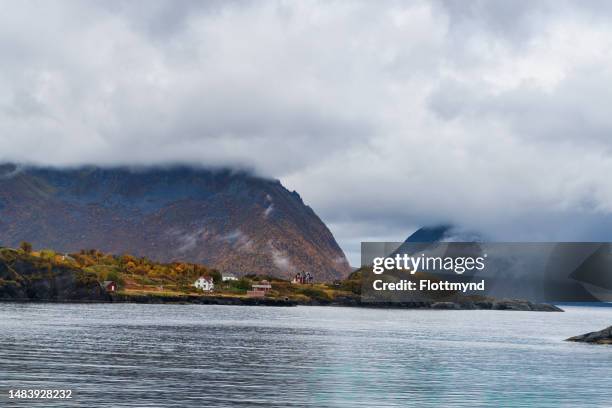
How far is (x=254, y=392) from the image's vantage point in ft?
226

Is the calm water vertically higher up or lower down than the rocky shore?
lower down

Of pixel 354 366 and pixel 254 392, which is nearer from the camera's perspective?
pixel 254 392

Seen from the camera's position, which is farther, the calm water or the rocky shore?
the rocky shore

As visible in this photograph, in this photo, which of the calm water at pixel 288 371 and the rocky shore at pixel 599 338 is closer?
the calm water at pixel 288 371

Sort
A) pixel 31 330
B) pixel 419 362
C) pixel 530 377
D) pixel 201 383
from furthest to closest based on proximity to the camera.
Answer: pixel 31 330, pixel 419 362, pixel 530 377, pixel 201 383

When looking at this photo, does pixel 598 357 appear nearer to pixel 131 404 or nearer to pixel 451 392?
pixel 451 392

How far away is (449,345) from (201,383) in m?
79.2

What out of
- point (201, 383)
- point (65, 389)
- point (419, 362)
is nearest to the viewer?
point (65, 389)

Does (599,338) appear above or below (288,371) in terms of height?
above

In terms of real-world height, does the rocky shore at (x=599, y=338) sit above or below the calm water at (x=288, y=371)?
above

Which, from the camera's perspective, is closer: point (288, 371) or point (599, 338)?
point (288, 371)

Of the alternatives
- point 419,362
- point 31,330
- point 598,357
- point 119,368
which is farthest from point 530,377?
point 31,330

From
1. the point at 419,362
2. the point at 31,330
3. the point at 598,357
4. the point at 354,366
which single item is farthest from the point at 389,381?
the point at 31,330

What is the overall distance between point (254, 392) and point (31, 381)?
19138 mm
